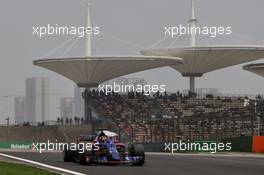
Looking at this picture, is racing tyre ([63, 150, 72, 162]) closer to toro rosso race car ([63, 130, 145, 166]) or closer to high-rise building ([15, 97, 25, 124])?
toro rosso race car ([63, 130, 145, 166])

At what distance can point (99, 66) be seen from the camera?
313 feet

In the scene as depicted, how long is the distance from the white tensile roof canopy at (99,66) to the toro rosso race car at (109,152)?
67068 millimetres

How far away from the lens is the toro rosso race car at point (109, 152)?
2306cm

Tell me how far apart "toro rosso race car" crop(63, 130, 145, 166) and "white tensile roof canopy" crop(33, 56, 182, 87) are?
67068 mm

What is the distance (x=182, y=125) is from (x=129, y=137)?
7208mm

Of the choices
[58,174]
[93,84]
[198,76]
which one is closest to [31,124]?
[93,84]

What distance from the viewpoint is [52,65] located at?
3627 inches

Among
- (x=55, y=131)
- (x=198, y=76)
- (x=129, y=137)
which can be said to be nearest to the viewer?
(x=129, y=137)

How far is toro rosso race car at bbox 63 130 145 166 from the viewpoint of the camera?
75.7 ft

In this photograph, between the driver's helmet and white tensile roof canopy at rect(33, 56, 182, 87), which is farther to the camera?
white tensile roof canopy at rect(33, 56, 182, 87)

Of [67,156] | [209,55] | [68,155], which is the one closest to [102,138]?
[68,155]

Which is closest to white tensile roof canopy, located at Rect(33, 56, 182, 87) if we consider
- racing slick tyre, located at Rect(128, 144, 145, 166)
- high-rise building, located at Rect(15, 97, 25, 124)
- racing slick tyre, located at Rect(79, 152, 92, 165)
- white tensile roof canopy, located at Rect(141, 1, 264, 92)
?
white tensile roof canopy, located at Rect(141, 1, 264, 92)

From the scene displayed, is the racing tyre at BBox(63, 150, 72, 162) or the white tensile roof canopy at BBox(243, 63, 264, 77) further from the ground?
the white tensile roof canopy at BBox(243, 63, 264, 77)

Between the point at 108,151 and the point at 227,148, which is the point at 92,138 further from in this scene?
the point at 227,148
